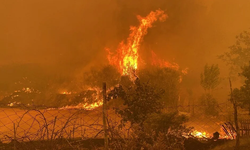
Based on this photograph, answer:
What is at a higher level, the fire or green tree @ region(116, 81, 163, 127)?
the fire

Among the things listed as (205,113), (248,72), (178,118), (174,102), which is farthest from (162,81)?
(178,118)

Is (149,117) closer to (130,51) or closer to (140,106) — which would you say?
(140,106)

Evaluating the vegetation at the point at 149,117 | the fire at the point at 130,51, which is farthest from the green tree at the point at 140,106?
the fire at the point at 130,51

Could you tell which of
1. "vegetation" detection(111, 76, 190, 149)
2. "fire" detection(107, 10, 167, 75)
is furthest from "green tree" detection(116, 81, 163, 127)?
"fire" detection(107, 10, 167, 75)

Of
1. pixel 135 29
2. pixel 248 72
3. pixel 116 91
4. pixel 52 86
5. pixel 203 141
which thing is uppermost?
pixel 135 29

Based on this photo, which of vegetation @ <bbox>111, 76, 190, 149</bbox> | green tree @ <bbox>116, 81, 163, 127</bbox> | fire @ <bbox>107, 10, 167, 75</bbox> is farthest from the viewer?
fire @ <bbox>107, 10, 167, 75</bbox>

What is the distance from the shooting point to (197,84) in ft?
127

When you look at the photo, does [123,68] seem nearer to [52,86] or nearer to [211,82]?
[211,82]

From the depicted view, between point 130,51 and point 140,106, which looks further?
point 130,51

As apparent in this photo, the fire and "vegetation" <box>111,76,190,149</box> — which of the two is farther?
the fire

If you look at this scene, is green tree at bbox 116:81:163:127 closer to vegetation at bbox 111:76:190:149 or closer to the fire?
vegetation at bbox 111:76:190:149

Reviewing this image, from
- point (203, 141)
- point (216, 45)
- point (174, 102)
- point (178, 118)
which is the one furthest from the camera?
point (216, 45)

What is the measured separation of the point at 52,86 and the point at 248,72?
60210 millimetres

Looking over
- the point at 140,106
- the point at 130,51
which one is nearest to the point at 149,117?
the point at 140,106
